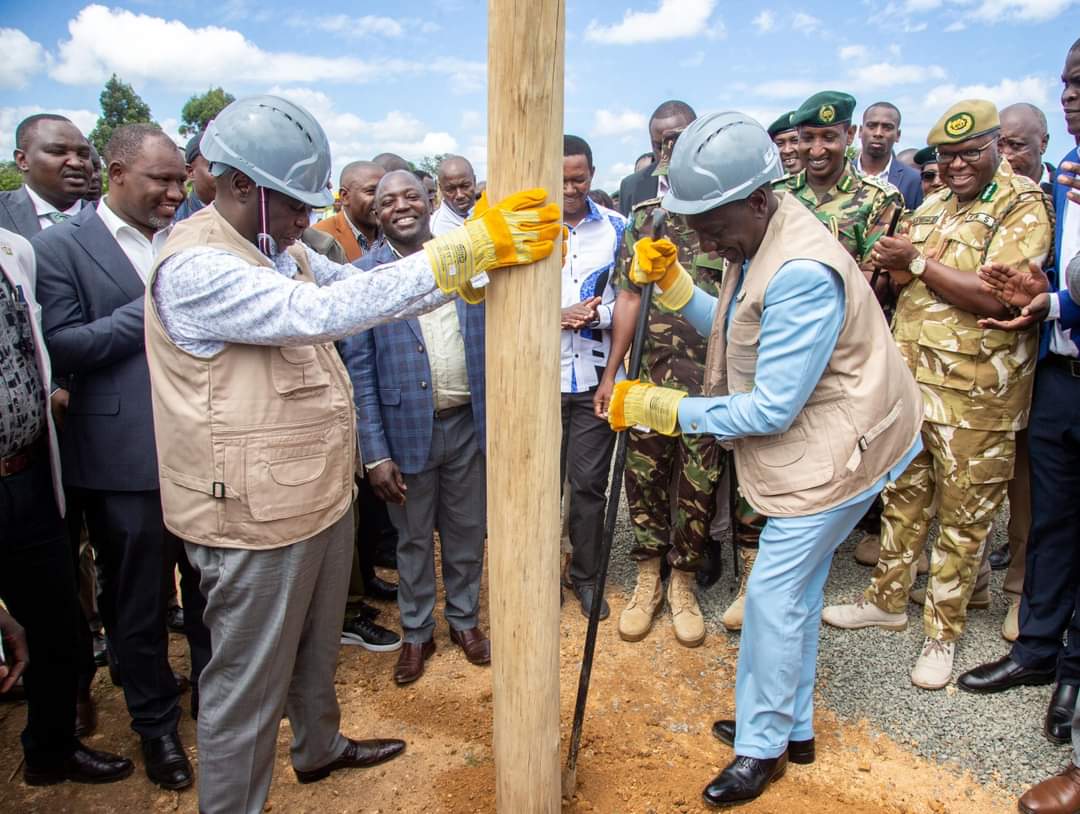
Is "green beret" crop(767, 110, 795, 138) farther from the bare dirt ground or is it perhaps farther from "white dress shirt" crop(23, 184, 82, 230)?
"white dress shirt" crop(23, 184, 82, 230)

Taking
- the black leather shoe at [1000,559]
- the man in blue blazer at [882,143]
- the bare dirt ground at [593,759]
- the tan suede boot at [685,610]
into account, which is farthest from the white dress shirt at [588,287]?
the man in blue blazer at [882,143]

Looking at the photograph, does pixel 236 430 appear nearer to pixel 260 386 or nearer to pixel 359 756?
pixel 260 386

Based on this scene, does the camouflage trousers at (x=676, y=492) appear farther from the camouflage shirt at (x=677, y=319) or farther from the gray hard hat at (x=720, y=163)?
the gray hard hat at (x=720, y=163)

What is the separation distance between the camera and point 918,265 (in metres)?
3.23

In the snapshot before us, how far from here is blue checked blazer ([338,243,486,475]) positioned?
10.6ft

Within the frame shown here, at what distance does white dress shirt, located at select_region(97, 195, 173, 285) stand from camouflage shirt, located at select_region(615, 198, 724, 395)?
2.06m

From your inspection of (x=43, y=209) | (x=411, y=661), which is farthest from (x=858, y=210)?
(x=43, y=209)

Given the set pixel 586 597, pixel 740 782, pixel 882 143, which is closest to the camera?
pixel 740 782

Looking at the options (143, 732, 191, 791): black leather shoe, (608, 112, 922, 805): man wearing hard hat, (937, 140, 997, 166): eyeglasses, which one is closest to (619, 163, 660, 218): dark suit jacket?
(937, 140, 997, 166): eyeglasses

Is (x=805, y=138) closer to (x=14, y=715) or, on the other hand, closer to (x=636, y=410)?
(x=636, y=410)

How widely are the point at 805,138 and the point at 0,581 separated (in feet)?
12.6

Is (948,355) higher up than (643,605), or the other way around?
(948,355)

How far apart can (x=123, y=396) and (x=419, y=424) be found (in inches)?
45.0

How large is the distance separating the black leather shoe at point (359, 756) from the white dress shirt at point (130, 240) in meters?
1.92
